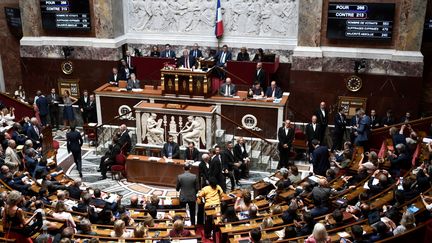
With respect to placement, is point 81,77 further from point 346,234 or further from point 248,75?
point 346,234

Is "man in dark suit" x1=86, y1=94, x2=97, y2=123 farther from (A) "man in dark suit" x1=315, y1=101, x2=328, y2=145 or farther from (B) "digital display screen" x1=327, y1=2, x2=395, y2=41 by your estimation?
(B) "digital display screen" x1=327, y1=2, x2=395, y2=41

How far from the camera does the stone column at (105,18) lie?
61.7 feet

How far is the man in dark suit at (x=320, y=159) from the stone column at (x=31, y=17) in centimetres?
1214

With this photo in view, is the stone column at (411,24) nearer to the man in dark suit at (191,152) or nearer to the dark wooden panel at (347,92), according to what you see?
the dark wooden panel at (347,92)

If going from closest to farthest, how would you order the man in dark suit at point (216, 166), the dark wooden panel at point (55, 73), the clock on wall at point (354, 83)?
the man in dark suit at point (216, 166)
the clock on wall at point (354, 83)
the dark wooden panel at point (55, 73)

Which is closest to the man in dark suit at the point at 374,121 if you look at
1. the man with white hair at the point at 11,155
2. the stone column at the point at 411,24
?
the stone column at the point at 411,24

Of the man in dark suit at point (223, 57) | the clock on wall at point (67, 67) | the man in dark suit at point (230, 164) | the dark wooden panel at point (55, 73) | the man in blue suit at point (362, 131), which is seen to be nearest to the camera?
the man in dark suit at point (230, 164)

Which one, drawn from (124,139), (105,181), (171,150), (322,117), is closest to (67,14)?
(124,139)

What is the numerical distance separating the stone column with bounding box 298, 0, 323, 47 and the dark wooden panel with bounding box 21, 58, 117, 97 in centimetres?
716

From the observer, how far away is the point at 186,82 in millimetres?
16266

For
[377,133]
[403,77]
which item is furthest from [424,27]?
[377,133]

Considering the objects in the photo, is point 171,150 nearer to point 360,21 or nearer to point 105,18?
point 105,18

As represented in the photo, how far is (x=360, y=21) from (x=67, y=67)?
1105 cm

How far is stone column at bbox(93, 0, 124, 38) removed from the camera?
18.8 meters
